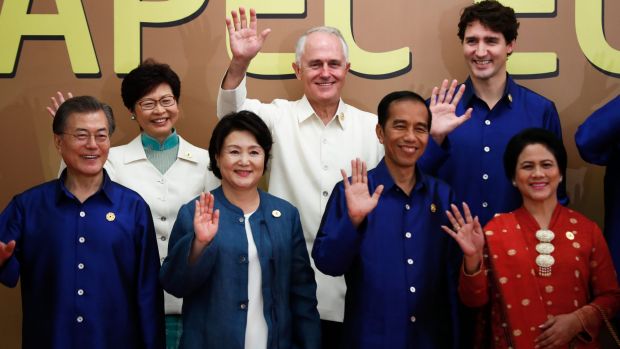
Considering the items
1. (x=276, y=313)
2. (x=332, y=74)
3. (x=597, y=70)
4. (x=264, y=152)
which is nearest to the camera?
(x=276, y=313)

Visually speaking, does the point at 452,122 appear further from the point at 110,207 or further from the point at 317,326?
the point at 110,207

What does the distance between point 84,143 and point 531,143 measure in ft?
6.01

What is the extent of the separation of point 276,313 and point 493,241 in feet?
3.04

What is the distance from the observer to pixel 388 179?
10.2 feet

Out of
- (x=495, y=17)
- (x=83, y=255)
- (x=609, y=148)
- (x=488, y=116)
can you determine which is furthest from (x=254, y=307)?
(x=495, y=17)

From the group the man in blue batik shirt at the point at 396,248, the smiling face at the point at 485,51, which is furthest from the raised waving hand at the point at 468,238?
the smiling face at the point at 485,51

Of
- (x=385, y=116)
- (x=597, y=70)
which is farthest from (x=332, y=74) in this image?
(x=597, y=70)

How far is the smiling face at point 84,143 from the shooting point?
308 cm

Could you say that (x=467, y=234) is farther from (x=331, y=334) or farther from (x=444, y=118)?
(x=331, y=334)

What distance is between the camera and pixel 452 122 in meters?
3.34

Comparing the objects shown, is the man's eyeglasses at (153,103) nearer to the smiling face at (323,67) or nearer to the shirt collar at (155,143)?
the shirt collar at (155,143)

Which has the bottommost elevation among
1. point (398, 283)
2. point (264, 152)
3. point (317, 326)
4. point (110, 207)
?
point (317, 326)

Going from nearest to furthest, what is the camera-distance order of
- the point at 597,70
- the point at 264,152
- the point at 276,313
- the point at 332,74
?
the point at 276,313, the point at 264,152, the point at 332,74, the point at 597,70

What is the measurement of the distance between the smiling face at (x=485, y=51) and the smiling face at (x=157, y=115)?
1431mm
